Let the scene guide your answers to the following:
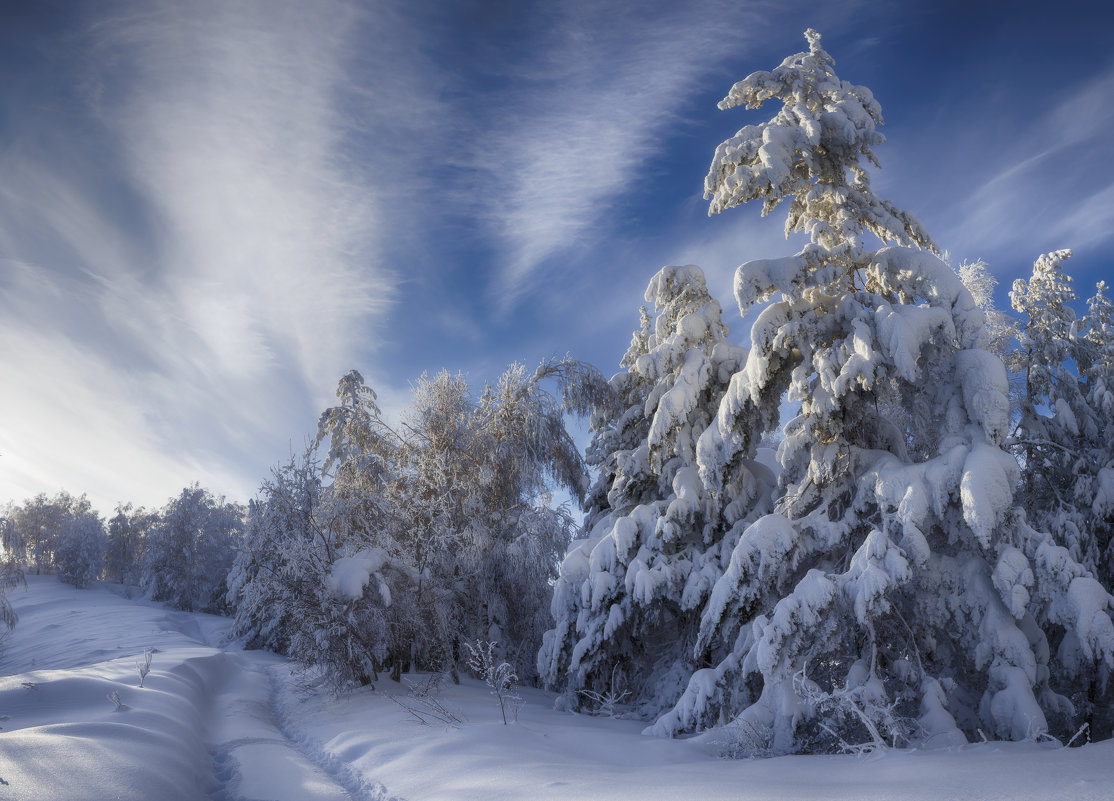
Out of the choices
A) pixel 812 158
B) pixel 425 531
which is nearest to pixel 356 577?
pixel 425 531

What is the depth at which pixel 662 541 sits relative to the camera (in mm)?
11906

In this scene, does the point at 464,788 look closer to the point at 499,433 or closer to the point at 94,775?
the point at 94,775

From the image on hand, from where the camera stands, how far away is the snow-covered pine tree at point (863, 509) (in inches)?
304

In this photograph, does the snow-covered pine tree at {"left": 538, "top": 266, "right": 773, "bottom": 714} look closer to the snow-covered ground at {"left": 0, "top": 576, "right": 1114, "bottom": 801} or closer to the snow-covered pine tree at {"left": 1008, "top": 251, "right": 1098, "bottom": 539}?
the snow-covered ground at {"left": 0, "top": 576, "right": 1114, "bottom": 801}

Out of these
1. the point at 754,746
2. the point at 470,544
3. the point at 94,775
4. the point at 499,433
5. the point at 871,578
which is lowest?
the point at 94,775

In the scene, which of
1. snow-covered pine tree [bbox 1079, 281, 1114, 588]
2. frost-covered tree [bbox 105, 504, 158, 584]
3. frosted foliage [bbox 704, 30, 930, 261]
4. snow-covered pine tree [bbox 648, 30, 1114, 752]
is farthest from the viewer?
frost-covered tree [bbox 105, 504, 158, 584]

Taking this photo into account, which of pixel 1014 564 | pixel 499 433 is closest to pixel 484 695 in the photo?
pixel 499 433

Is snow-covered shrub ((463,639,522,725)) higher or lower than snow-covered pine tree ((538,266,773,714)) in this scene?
lower

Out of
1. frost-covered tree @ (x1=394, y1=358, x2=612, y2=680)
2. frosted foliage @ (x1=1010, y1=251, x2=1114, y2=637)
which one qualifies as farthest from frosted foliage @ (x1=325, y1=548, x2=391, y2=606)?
frosted foliage @ (x1=1010, y1=251, x2=1114, y2=637)

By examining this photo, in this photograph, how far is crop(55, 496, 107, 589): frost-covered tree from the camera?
60.2 meters

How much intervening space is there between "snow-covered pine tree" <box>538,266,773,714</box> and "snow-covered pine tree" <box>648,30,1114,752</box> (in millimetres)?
1507

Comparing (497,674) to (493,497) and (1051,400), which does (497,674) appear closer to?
(493,497)

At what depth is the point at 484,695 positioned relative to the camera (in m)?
14.8

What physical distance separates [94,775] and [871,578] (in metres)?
8.63
